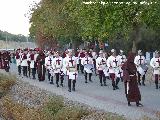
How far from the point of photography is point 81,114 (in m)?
17.0

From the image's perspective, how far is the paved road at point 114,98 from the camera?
61.1ft

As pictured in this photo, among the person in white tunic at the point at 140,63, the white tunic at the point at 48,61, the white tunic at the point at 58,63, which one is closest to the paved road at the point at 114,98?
the person in white tunic at the point at 140,63

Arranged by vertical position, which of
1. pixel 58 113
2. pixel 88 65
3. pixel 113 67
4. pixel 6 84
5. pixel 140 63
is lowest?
pixel 6 84

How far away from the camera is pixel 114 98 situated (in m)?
23.7

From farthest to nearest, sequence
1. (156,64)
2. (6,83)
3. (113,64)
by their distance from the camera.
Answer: (6,83), (156,64), (113,64)

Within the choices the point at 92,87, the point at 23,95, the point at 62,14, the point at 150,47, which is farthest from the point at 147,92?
the point at 150,47

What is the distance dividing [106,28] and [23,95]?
9287 mm

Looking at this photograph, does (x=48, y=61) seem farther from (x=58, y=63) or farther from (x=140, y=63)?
(x=140, y=63)

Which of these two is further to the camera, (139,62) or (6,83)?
(6,83)

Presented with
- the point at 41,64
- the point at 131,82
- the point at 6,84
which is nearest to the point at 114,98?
the point at 131,82

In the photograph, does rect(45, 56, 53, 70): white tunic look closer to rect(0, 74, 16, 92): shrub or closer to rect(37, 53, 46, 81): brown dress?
rect(37, 53, 46, 81): brown dress

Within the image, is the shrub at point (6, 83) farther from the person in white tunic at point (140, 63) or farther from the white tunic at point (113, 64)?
the person in white tunic at point (140, 63)

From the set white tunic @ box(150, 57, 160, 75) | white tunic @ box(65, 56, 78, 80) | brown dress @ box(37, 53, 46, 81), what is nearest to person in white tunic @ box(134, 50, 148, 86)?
white tunic @ box(150, 57, 160, 75)

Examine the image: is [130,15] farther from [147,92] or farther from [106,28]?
[147,92]
